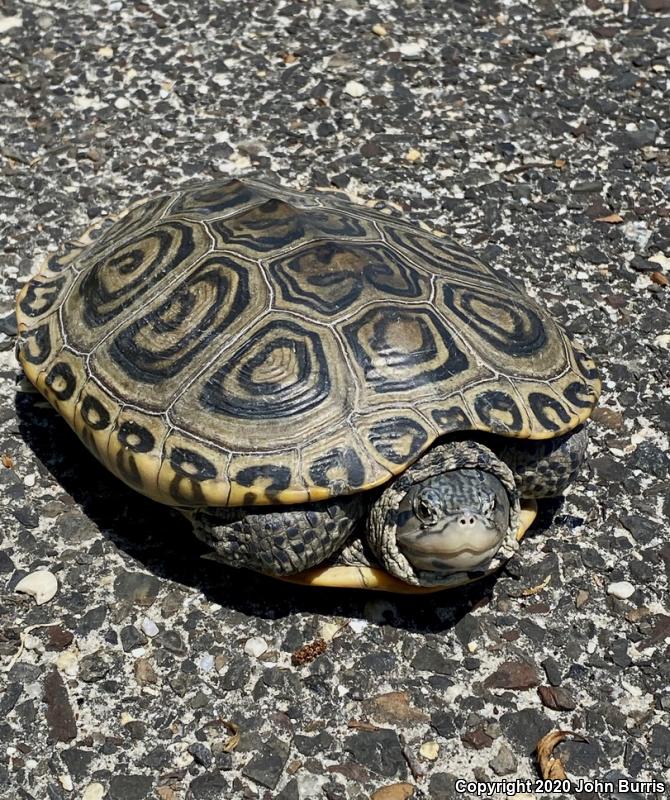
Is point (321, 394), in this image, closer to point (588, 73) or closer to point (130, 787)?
point (130, 787)

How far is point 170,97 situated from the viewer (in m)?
6.28

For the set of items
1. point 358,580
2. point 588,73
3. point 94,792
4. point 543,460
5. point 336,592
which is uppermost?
point 588,73

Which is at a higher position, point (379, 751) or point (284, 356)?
point (284, 356)

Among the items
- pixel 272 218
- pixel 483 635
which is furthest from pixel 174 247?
pixel 483 635

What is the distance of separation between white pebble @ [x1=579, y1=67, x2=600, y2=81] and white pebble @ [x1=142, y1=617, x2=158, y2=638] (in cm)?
449

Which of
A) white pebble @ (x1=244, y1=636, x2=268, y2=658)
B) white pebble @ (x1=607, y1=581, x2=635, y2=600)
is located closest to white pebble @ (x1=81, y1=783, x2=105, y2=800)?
white pebble @ (x1=244, y1=636, x2=268, y2=658)

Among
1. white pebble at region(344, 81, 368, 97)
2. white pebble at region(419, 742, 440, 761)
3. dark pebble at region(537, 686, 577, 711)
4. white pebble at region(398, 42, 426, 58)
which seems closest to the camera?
white pebble at region(419, 742, 440, 761)

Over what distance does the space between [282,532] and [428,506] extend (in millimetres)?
540

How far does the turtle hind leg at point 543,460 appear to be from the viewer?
4047 millimetres

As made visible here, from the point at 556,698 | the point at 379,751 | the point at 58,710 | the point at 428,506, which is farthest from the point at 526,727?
the point at 58,710

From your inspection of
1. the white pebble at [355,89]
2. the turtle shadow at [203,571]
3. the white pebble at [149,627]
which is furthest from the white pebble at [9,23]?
the white pebble at [149,627]

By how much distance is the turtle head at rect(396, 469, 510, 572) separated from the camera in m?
3.60

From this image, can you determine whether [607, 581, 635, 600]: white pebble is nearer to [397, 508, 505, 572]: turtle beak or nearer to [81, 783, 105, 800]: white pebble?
[397, 508, 505, 572]: turtle beak

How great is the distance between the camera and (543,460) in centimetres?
407
